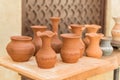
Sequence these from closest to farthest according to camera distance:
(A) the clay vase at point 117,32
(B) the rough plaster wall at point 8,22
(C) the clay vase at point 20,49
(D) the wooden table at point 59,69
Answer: (D) the wooden table at point 59,69 < (C) the clay vase at point 20,49 < (B) the rough plaster wall at point 8,22 < (A) the clay vase at point 117,32

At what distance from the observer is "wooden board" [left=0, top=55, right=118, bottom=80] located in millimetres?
1445

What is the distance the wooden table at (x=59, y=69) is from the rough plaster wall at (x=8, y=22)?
36 centimetres

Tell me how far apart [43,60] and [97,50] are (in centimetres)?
57

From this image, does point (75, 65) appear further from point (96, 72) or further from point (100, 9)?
point (100, 9)

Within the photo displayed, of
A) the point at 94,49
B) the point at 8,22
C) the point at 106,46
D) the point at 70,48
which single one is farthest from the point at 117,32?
the point at 8,22

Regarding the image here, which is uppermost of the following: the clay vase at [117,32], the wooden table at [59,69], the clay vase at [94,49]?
the clay vase at [117,32]

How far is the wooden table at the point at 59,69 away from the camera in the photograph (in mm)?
1445

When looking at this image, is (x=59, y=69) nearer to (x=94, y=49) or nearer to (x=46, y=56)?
(x=46, y=56)

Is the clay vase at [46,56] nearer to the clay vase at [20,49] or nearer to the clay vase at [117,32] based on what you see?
the clay vase at [20,49]

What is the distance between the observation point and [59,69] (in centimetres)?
154

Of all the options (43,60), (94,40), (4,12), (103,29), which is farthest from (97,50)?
(103,29)

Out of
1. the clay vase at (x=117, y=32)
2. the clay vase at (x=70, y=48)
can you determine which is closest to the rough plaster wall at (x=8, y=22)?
the clay vase at (x=70, y=48)

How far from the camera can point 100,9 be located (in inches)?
112

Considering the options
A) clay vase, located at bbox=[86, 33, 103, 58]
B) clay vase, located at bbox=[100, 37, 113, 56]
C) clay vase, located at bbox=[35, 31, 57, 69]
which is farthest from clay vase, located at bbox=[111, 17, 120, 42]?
clay vase, located at bbox=[35, 31, 57, 69]
